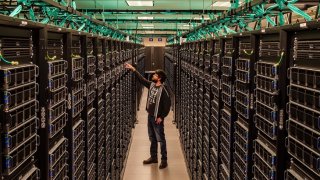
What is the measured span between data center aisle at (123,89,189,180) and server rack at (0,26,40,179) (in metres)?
5.70

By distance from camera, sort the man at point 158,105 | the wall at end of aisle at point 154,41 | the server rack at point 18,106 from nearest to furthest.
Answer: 1. the server rack at point 18,106
2. the man at point 158,105
3. the wall at end of aisle at point 154,41

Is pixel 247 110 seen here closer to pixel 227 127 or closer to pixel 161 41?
pixel 227 127

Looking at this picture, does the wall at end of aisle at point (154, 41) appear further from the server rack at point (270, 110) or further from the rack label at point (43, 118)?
the rack label at point (43, 118)

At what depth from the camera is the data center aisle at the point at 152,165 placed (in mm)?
7934

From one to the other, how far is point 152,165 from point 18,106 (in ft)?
22.5

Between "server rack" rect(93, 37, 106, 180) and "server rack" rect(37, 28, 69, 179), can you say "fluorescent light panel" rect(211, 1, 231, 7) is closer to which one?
"server rack" rect(93, 37, 106, 180)

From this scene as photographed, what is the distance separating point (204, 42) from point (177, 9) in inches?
302

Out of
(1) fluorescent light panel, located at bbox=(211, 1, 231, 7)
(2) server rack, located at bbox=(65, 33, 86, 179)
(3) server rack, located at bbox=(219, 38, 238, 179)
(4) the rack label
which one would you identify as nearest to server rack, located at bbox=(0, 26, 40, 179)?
(4) the rack label

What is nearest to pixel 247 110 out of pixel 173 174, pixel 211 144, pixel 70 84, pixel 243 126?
pixel 243 126

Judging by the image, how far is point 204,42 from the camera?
5465 mm

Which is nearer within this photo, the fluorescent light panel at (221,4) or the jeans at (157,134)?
the jeans at (157,134)

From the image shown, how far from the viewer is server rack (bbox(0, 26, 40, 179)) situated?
183cm

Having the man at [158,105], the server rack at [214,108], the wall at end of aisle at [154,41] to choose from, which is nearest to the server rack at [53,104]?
the server rack at [214,108]

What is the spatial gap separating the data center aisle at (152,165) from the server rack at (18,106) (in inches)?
225
